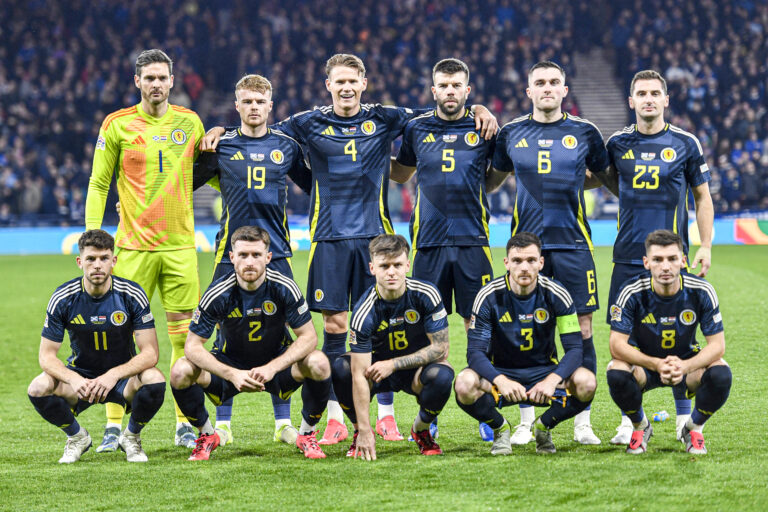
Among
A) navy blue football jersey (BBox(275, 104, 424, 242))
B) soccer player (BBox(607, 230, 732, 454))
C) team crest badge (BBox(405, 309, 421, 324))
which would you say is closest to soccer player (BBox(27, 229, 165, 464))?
navy blue football jersey (BBox(275, 104, 424, 242))

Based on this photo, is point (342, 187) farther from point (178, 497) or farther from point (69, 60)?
point (69, 60)

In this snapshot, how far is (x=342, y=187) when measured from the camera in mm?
6008

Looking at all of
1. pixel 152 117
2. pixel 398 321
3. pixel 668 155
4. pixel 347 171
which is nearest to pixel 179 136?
pixel 152 117

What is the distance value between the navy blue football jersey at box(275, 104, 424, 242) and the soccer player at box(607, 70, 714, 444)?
1.51 metres

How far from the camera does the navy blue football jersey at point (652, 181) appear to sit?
5762mm

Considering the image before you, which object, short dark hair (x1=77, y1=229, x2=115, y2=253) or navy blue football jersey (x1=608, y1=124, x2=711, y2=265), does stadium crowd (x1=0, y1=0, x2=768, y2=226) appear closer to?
navy blue football jersey (x1=608, y1=124, x2=711, y2=265)

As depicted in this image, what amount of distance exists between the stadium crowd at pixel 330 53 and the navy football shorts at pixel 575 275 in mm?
14778

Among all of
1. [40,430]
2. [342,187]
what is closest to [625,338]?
[342,187]

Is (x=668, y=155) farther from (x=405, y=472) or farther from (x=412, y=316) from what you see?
(x=405, y=472)

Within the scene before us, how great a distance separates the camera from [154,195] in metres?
6.05

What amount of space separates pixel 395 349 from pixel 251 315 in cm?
87

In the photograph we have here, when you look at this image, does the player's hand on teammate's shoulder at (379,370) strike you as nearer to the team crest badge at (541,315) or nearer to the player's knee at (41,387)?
the team crest badge at (541,315)

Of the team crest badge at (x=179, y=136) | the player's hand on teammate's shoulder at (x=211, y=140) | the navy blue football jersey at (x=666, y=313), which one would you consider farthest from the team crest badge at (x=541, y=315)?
the team crest badge at (x=179, y=136)

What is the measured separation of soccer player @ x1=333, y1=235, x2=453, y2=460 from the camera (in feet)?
17.1
